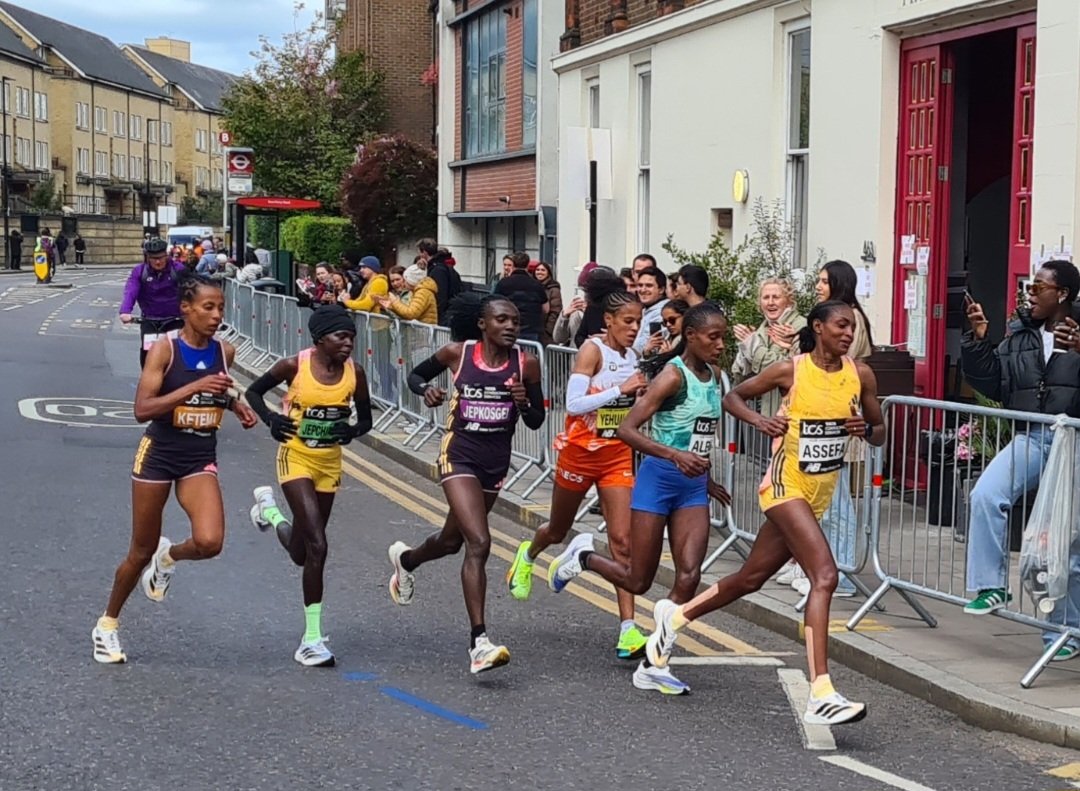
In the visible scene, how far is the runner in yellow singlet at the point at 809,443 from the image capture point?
691 cm

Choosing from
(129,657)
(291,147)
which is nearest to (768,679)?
(129,657)

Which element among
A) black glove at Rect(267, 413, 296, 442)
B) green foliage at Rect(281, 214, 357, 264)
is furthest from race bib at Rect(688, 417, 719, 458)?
green foliage at Rect(281, 214, 357, 264)

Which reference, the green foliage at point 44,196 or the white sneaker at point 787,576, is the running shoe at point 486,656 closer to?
the white sneaker at point 787,576

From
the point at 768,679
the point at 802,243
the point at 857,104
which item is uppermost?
the point at 857,104

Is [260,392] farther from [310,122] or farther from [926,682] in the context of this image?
[310,122]

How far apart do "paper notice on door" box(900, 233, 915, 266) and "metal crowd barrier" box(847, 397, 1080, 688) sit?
4385 mm

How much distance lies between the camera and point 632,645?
26.0 feet

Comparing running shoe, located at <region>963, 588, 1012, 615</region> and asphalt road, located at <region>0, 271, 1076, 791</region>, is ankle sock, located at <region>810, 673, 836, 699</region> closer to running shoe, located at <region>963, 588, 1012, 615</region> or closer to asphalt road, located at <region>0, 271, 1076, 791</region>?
asphalt road, located at <region>0, 271, 1076, 791</region>

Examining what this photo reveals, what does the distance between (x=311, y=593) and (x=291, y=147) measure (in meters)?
41.3

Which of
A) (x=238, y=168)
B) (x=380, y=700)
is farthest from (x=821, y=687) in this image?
(x=238, y=168)

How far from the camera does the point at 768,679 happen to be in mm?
7719

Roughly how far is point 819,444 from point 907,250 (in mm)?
6394

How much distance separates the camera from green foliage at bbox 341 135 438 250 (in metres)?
37.8

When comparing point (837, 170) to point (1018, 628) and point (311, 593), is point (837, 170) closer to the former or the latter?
point (1018, 628)
